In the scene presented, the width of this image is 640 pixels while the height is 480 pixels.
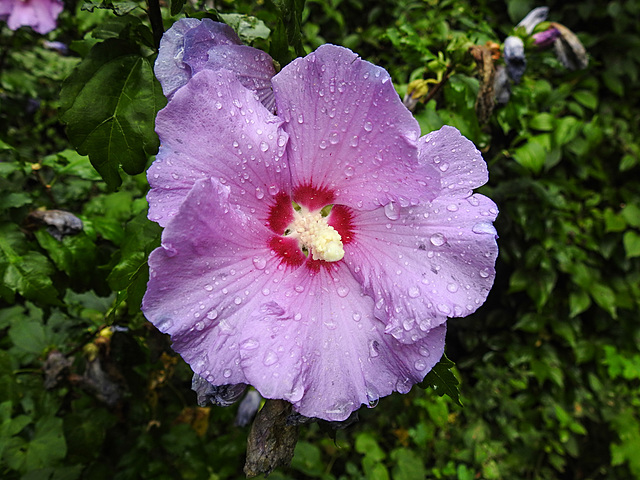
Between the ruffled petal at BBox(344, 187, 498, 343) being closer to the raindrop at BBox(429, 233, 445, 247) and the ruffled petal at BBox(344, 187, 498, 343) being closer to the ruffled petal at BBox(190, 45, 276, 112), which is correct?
the raindrop at BBox(429, 233, 445, 247)

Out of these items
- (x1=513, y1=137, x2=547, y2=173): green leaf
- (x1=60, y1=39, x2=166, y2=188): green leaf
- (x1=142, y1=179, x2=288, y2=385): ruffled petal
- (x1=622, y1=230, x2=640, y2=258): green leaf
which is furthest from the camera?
(x1=622, y1=230, x2=640, y2=258): green leaf

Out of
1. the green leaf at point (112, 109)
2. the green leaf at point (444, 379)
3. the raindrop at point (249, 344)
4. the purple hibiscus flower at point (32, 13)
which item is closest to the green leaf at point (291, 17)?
the green leaf at point (112, 109)

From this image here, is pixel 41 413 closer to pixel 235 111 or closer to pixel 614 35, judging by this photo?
pixel 235 111

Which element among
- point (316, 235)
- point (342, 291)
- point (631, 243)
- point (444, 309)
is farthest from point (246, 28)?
point (631, 243)

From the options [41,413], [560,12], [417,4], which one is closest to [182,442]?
[41,413]

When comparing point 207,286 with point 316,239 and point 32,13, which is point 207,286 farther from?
point 32,13

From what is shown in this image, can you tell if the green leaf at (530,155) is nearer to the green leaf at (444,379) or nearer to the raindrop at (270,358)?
the green leaf at (444,379)

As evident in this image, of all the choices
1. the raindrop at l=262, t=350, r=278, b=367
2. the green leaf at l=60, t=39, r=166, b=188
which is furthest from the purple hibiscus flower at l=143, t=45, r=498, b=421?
the green leaf at l=60, t=39, r=166, b=188
